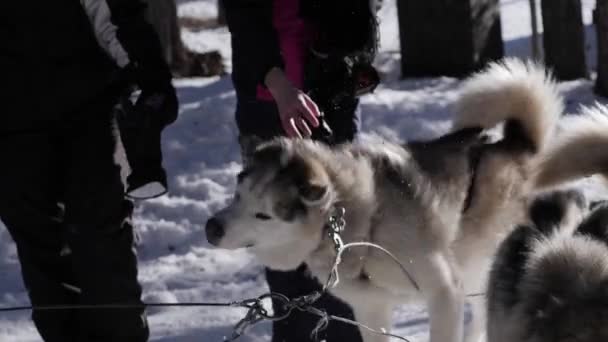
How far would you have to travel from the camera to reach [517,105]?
12.7ft

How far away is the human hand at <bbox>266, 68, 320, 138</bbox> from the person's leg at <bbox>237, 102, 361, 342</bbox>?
21 centimetres

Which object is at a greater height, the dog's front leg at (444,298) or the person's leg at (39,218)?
the person's leg at (39,218)

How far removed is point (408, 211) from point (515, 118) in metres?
0.68

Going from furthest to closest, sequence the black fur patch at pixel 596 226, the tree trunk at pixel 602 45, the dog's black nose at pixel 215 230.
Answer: the tree trunk at pixel 602 45
the dog's black nose at pixel 215 230
the black fur patch at pixel 596 226

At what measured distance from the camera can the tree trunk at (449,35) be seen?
779 cm

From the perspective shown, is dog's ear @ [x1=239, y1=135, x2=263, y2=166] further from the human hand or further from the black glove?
the black glove

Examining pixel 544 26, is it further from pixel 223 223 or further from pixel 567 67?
pixel 223 223

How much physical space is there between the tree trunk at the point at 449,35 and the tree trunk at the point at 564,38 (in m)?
0.50

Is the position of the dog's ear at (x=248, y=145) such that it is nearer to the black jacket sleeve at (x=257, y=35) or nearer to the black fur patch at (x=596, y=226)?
the black jacket sleeve at (x=257, y=35)

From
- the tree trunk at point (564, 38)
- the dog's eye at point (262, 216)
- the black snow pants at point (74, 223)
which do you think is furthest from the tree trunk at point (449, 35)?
the dog's eye at point (262, 216)

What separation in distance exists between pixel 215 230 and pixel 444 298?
80 centimetres

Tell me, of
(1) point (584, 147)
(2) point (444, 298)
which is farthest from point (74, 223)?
(1) point (584, 147)

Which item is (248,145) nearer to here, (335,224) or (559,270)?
(335,224)

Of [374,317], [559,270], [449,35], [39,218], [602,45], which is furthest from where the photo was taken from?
[449,35]
